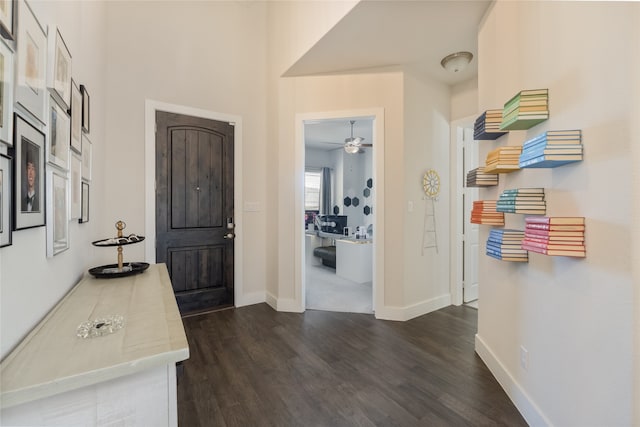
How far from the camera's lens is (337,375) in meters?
2.09

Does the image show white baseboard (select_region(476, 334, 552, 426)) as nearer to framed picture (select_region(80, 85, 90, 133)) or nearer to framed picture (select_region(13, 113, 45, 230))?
framed picture (select_region(13, 113, 45, 230))

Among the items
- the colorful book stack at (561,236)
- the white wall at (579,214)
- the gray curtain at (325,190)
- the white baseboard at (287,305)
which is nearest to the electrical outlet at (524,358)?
the white wall at (579,214)

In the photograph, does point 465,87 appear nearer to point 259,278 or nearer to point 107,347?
point 259,278

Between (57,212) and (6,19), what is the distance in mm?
739

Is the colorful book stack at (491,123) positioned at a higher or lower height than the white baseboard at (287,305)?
higher

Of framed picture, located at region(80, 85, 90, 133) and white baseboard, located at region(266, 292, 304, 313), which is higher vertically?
framed picture, located at region(80, 85, 90, 133)

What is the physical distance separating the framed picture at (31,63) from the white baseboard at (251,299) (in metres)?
2.78

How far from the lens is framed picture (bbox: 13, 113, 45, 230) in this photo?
89cm

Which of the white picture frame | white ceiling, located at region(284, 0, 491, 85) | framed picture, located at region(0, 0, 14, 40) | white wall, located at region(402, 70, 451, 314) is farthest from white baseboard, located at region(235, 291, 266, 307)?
framed picture, located at region(0, 0, 14, 40)

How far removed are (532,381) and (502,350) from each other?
0.39 m

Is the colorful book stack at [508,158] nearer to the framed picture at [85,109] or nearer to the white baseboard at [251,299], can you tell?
the framed picture at [85,109]

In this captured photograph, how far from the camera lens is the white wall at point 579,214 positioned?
1.06 metres

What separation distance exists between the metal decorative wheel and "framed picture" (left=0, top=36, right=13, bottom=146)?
3.21 meters

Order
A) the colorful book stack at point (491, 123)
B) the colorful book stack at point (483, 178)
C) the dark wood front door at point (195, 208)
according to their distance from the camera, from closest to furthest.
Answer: the colorful book stack at point (491, 123) → the colorful book stack at point (483, 178) → the dark wood front door at point (195, 208)
